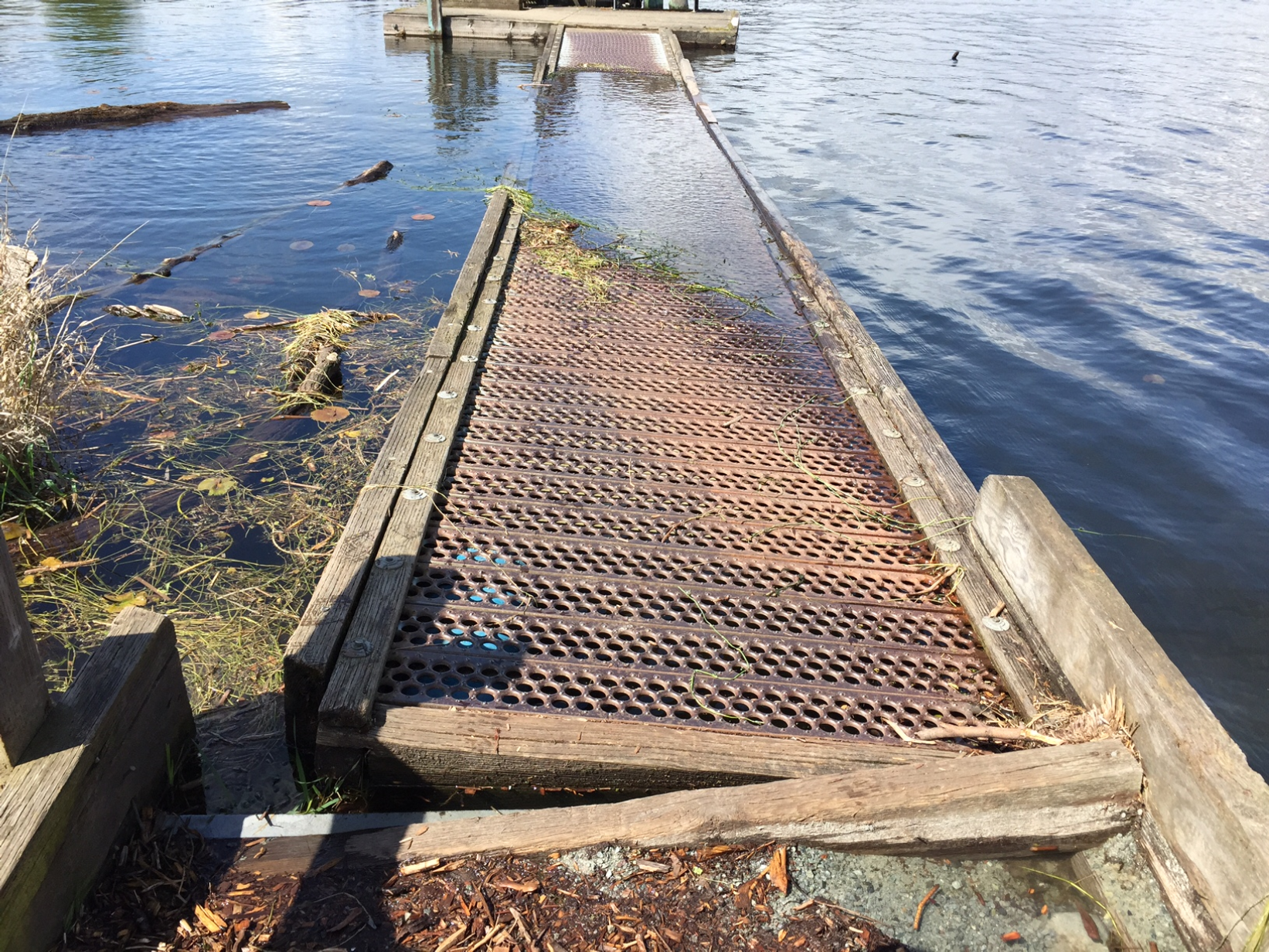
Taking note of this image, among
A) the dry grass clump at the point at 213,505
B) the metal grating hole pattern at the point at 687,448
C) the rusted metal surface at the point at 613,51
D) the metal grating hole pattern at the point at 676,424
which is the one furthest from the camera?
the rusted metal surface at the point at 613,51

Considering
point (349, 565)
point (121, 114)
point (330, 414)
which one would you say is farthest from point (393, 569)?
point (121, 114)

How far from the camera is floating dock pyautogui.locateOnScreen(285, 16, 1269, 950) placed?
223 cm

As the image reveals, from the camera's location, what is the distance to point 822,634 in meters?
2.93

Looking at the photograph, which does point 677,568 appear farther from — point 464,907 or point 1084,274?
point 1084,274

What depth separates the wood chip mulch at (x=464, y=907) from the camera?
198cm

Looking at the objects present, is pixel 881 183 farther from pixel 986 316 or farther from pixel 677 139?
pixel 986 316

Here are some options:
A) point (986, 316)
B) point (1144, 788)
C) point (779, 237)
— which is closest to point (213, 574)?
point (1144, 788)

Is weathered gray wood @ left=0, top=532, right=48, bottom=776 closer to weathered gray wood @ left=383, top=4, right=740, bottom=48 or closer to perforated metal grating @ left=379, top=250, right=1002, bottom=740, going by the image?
perforated metal grating @ left=379, top=250, right=1002, bottom=740

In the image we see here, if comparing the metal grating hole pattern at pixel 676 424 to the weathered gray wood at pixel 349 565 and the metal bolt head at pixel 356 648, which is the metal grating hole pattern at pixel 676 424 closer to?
the weathered gray wood at pixel 349 565

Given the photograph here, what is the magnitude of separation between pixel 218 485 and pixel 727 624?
2.95 metres

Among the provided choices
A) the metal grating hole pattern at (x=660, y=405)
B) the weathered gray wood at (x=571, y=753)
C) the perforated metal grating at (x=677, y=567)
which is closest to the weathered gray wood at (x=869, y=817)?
the weathered gray wood at (x=571, y=753)

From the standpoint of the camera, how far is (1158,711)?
2.21 metres

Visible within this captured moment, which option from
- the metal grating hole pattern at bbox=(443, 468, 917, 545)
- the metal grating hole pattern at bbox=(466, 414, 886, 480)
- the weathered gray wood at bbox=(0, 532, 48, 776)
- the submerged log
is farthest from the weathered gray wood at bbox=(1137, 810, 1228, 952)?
the submerged log

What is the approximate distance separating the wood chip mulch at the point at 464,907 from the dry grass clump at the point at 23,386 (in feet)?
9.29
